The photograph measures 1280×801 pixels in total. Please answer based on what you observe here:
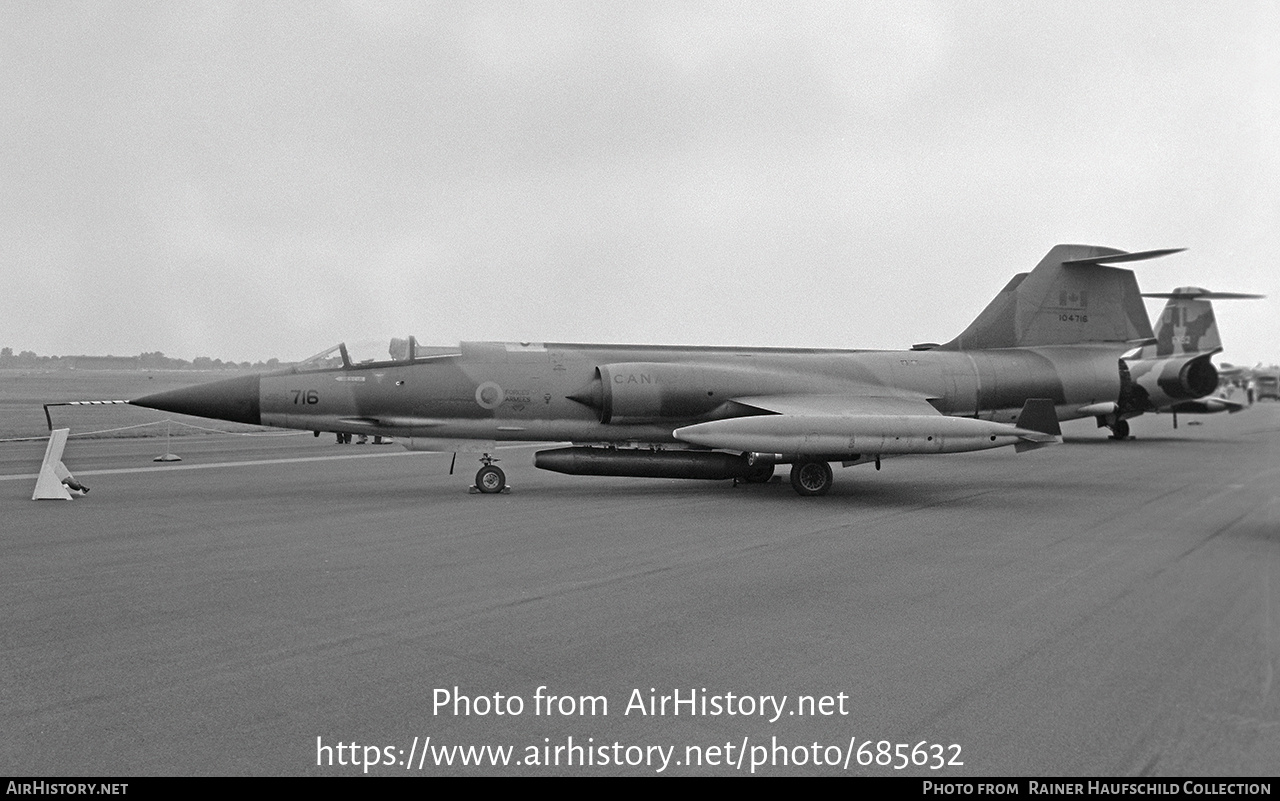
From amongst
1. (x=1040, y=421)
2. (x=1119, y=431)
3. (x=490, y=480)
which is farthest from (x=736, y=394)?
(x=1119, y=431)

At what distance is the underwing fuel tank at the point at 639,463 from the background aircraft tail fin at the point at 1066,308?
224 inches

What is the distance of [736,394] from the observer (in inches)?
516

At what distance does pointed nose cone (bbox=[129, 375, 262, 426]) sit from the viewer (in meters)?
11.4

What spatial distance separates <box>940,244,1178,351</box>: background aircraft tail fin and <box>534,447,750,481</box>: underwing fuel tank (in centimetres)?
570

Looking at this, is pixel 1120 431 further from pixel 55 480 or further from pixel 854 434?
pixel 55 480

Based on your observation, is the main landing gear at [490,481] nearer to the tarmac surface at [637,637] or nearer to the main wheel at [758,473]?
the tarmac surface at [637,637]

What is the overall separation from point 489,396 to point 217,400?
372cm

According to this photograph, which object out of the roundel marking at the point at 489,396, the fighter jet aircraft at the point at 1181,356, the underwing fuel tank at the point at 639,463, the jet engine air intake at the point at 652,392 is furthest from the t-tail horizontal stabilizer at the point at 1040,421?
the fighter jet aircraft at the point at 1181,356

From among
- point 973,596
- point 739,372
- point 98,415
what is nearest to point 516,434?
point 739,372

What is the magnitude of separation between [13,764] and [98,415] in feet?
125

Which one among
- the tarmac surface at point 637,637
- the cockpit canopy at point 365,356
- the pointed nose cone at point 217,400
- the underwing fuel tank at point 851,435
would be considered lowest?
the tarmac surface at point 637,637

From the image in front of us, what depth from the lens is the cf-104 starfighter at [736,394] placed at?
11727 mm
